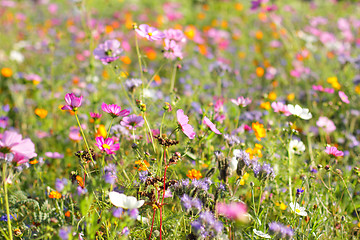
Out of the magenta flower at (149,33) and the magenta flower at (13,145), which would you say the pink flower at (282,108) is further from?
the magenta flower at (13,145)

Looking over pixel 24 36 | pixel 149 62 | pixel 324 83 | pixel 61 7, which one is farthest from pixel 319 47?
pixel 61 7

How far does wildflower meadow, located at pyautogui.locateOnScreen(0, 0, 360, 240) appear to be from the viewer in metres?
1.31

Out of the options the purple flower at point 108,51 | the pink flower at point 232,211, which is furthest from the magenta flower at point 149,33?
the pink flower at point 232,211

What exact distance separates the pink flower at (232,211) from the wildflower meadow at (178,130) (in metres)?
0.01

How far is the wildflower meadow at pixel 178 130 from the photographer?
51.4 inches

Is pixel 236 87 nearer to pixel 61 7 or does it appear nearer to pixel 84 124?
pixel 84 124

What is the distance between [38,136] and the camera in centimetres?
245

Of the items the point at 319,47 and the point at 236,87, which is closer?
the point at 236,87

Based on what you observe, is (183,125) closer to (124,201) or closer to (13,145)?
(124,201)

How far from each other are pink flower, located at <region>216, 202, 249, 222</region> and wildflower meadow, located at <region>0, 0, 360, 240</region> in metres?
0.01

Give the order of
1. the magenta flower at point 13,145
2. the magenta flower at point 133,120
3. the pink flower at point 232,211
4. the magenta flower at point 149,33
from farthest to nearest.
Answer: the magenta flower at point 149,33 < the magenta flower at point 133,120 < the pink flower at point 232,211 < the magenta flower at point 13,145

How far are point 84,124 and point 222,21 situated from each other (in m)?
3.66

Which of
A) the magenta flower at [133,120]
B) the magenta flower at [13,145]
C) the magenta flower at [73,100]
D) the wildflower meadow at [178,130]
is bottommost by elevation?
the wildflower meadow at [178,130]

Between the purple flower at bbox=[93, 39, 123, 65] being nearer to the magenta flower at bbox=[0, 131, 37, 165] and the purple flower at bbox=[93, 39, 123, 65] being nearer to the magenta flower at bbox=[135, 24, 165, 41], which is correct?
the magenta flower at bbox=[135, 24, 165, 41]
